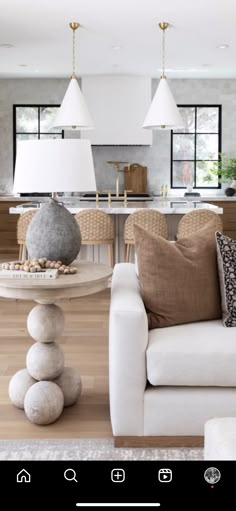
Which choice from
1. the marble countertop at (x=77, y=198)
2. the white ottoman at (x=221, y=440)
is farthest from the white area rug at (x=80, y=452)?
the marble countertop at (x=77, y=198)

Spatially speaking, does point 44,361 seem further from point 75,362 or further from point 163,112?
point 163,112

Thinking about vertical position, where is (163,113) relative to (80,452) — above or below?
above

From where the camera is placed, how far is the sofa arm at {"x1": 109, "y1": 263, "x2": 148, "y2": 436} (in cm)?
256

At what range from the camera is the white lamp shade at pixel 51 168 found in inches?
115

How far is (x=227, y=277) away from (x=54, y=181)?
898 millimetres

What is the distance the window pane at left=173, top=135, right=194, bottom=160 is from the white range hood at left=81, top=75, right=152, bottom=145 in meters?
0.84

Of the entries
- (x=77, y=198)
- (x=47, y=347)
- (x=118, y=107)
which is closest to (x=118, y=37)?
(x=118, y=107)

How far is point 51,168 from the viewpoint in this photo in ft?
9.61

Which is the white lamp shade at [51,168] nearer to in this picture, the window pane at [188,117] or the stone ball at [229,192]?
the stone ball at [229,192]
